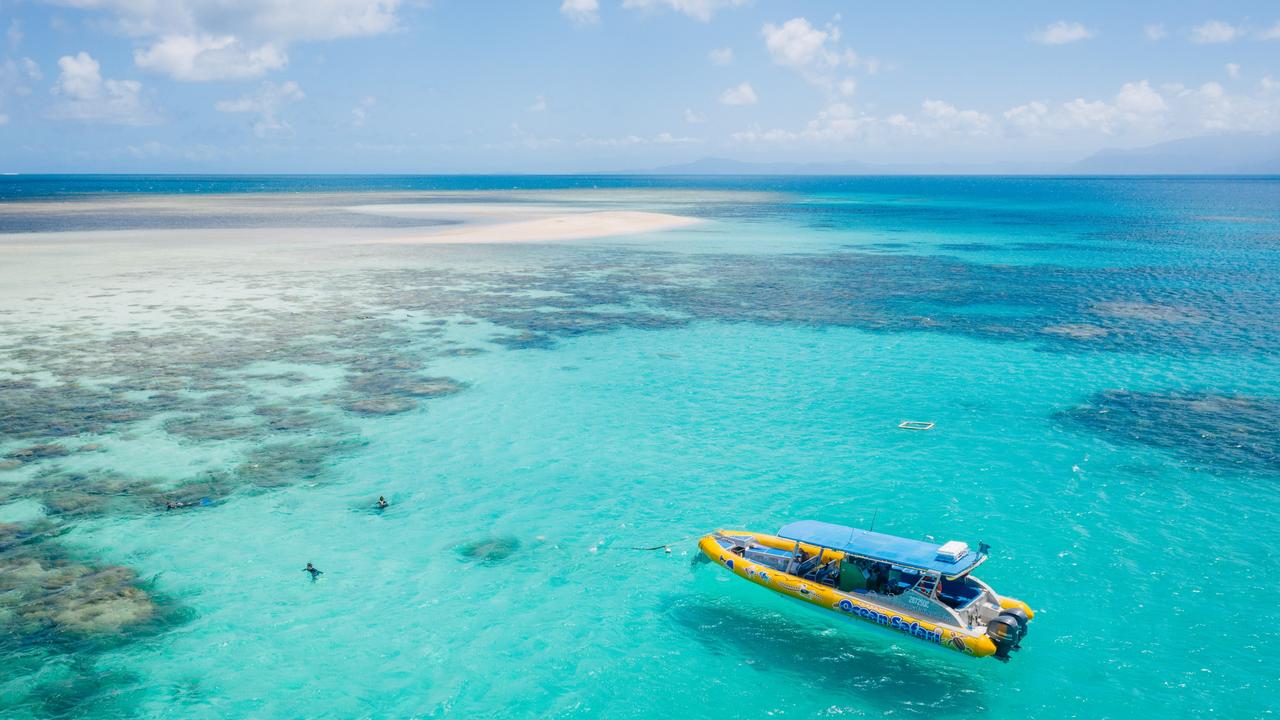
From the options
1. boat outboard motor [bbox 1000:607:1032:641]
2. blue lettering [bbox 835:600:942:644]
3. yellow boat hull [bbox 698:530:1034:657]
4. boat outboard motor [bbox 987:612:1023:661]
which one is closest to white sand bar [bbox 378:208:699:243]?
yellow boat hull [bbox 698:530:1034:657]

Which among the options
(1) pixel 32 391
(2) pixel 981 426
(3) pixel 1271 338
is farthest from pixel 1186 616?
(1) pixel 32 391

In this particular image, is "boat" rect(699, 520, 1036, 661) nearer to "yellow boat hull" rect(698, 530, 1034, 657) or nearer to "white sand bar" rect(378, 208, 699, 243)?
"yellow boat hull" rect(698, 530, 1034, 657)

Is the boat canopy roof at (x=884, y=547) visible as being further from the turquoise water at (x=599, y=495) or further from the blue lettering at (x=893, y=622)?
the turquoise water at (x=599, y=495)

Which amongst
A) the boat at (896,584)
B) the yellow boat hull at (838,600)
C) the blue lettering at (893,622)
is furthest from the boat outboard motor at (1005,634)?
the blue lettering at (893,622)

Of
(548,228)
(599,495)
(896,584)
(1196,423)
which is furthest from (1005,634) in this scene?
(548,228)

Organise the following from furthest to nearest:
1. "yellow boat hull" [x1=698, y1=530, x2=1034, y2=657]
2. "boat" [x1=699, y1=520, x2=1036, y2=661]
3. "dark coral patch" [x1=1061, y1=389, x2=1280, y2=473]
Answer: "dark coral patch" [x1=1061, y1=389, x2=1280, y2=473] → "boat" [x1=699, y1=520, x2=1036, y2=661] → "yellow boat hull" [x1=698, y1=530, x2=1034, y2=657]

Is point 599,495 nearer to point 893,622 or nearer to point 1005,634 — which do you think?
point 893,622
